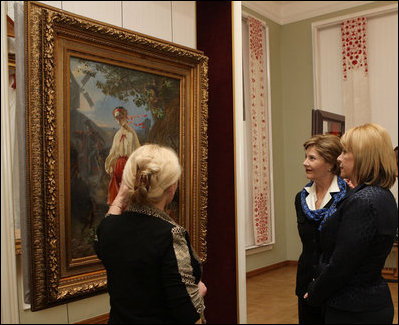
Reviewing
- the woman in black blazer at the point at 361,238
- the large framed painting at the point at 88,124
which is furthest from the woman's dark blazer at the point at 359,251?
the large framed painting at the point at 88,124

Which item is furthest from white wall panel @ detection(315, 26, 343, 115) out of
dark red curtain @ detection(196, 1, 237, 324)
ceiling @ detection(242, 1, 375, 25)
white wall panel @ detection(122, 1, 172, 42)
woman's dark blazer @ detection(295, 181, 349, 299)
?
white wall panel @ detection(122, 1, 172, 42)

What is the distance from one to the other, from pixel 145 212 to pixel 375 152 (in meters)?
1.18

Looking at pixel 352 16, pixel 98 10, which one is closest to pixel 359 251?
pixel 352 16

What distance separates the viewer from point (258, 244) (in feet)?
10.9

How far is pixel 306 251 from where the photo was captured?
107 inches

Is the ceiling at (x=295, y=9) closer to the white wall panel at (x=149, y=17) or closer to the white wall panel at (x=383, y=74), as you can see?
the white wall panel at (x=383, y=74)

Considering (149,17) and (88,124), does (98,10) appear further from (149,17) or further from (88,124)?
(88,124)

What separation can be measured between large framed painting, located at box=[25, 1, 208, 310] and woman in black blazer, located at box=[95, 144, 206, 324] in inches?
31.2

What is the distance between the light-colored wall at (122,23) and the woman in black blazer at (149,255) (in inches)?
40.5

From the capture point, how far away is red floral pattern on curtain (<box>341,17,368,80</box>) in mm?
3160

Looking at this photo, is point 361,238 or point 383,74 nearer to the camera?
point 361,238

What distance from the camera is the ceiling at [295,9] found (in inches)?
127

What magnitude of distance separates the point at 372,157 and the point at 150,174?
113cm

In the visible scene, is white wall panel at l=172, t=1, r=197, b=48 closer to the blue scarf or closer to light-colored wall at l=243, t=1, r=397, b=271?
light-colored wall at l=243, t=1, r=397, b=271
